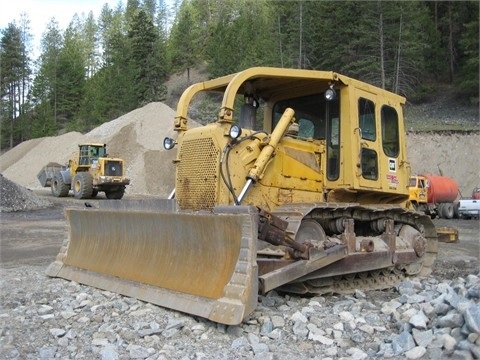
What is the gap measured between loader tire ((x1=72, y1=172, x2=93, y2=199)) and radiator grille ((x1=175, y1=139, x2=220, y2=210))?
17.6 metres

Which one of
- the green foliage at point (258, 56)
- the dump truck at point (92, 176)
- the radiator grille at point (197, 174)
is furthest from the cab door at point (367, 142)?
the green foliage at point (258, 56)

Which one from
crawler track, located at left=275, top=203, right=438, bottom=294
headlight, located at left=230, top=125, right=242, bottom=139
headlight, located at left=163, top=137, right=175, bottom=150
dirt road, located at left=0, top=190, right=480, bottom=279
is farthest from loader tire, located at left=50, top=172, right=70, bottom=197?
headlight, located at left=230, top=125, right=242, bottom=139

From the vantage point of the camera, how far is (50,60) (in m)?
66.6

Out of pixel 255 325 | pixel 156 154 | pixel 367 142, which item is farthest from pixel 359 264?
pixel 156 154

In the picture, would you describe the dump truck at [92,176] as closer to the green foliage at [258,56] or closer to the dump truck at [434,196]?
the dump truck at [434,196]

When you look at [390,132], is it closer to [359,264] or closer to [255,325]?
[359,264]

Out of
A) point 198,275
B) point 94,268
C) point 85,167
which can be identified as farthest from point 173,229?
point 85,167

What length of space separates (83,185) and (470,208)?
17087 millimetres

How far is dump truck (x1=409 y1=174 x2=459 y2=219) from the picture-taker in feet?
74.5

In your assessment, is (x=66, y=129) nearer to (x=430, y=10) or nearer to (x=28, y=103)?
(x=28, y=103)

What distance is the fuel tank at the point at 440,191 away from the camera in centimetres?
2369

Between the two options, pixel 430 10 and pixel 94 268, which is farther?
pixel 430 10

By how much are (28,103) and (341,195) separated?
62942 millimetres

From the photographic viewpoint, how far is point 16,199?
18578 millimetres
